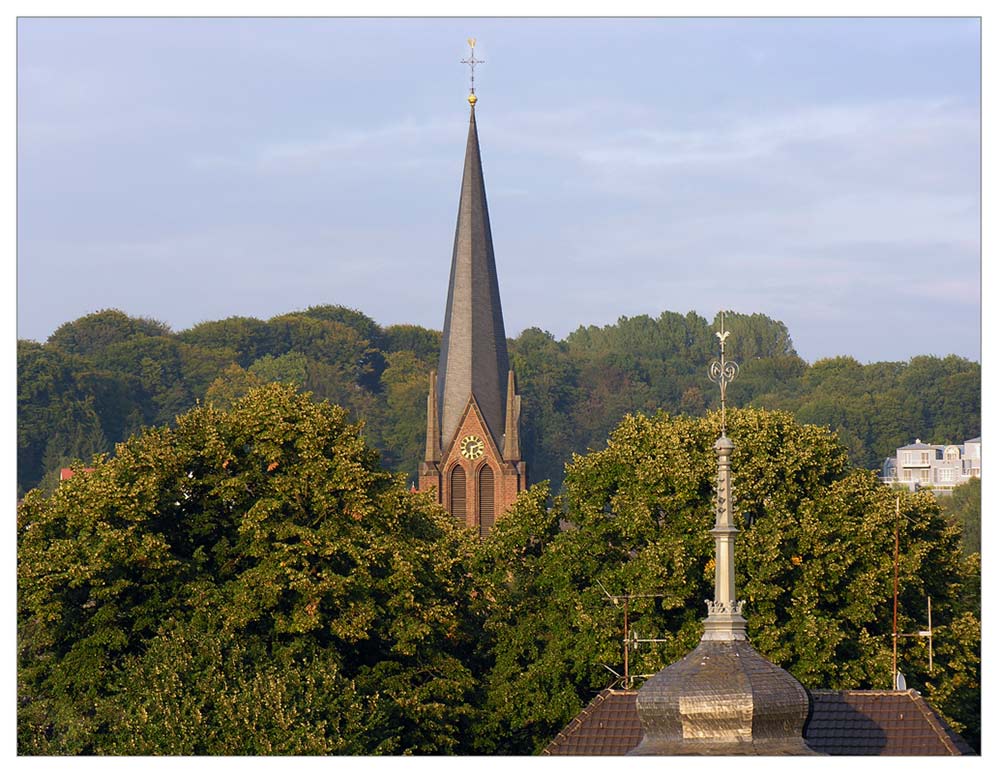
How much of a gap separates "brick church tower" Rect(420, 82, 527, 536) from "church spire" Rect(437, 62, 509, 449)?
0.17 ft

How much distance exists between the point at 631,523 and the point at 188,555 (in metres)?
13.8

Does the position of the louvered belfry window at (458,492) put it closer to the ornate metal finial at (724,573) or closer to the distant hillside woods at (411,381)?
the distant hillside woods at (411,381)

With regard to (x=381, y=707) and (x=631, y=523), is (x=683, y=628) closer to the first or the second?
(x=631, y=523)

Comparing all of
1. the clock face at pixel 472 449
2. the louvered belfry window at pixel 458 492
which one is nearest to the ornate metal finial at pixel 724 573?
the louvered belfry window at pixel 458 492

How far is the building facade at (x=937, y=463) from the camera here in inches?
6093

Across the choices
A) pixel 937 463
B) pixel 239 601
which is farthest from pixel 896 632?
pixel 937 463

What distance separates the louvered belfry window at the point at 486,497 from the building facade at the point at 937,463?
158ft

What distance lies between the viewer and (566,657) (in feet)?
204

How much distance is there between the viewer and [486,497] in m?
111

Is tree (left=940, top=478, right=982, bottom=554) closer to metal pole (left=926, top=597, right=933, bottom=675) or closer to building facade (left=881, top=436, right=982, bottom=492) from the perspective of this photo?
building facade (left=881, top=436, right=982, bottom=492)

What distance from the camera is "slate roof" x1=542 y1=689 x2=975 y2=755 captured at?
4812cm

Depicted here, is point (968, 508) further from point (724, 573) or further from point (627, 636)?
point (724, 573)

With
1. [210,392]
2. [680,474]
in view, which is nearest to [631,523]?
[680,474]

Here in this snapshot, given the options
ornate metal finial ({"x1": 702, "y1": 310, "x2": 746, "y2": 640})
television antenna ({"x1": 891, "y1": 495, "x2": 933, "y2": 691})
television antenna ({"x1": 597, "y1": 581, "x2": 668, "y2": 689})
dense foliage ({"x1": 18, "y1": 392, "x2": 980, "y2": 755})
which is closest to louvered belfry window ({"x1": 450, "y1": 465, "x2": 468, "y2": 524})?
dense foliage ({"x1": 18, "y1": 392, "x2": 980, "y2": 755})
